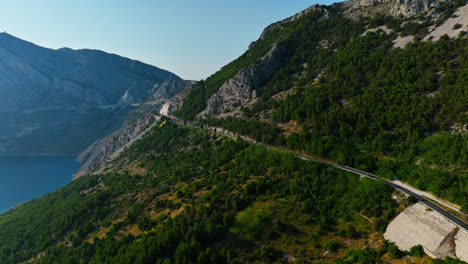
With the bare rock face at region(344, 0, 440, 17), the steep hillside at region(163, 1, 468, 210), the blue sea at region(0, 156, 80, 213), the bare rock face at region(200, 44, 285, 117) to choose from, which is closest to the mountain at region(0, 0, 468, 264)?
the steep hillside at region(163, 1, 468, 210)

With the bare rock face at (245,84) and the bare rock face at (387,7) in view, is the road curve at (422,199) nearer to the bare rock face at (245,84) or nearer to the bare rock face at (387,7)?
the bare rock face at (245,84)

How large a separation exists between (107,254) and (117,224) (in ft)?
41.2

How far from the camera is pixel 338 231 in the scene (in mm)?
36938

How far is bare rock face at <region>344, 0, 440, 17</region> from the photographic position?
9050 cm

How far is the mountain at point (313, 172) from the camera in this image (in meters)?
36.2

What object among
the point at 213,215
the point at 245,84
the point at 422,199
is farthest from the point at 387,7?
the point at 213,215

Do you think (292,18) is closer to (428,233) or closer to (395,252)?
(428,233)

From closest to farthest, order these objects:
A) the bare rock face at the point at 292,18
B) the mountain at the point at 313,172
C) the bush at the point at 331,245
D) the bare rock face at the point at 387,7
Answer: the bush at the point at 331,245
the mountain at the point at 313,172
the bare rock face at the point at 387,7
the bare rock face at the point at 292,18

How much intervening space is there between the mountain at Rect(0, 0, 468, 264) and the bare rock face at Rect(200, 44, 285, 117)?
908 mm

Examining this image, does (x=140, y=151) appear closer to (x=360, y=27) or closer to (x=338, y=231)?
(x=338, y=231)

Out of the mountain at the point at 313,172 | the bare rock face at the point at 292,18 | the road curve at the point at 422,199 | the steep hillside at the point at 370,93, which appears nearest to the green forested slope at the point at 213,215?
the mountain at the point at 313,172

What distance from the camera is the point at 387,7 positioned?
105375 mm

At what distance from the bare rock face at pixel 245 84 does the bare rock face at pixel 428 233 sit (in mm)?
88452

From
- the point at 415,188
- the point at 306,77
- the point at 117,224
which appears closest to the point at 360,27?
the point at 306,77
